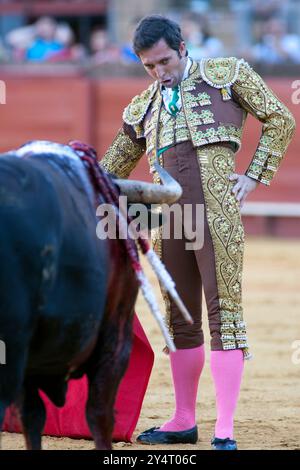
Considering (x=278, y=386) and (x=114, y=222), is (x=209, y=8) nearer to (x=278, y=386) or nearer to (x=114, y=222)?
(x=278, y=386)

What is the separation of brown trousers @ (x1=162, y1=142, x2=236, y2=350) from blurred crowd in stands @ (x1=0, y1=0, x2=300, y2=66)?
6.77 metres

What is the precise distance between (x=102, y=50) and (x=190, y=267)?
26.5ft

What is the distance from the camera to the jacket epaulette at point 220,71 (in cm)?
355

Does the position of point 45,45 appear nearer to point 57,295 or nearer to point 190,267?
point 190,267

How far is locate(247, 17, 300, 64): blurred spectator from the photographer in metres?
10.5

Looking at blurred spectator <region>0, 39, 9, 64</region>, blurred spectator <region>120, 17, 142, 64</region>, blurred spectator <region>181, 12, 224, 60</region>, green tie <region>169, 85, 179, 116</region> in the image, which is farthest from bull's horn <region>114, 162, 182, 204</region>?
blurred spectator <region>0, 39, 9, 64</region>

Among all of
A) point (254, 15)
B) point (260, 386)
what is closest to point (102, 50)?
point (254, 15)

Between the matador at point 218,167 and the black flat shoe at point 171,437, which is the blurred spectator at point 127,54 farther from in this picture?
the black flat shoe at point 171,437

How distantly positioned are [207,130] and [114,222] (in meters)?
0.66

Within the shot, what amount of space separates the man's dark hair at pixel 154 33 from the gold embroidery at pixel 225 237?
0.40 meters

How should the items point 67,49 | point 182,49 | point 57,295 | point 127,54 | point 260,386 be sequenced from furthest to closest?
point 67,49 < point 127,54 < point 260,386 < point 182,49 < point 57,295

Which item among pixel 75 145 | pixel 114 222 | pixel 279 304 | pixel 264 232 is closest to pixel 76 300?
pixel 114 222

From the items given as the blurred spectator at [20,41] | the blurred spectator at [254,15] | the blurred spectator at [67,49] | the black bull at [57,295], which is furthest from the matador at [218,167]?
the blurred spectator at [20,41]

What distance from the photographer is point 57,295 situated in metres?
2.68
